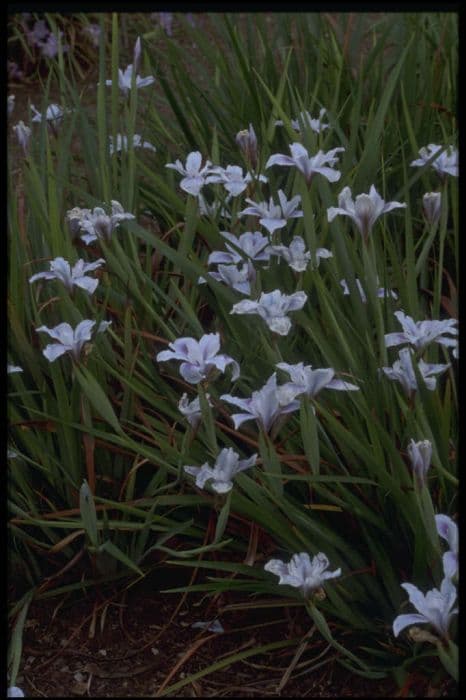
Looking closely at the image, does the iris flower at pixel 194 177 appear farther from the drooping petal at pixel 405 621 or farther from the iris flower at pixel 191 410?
the drooping petal at pixel 405 621

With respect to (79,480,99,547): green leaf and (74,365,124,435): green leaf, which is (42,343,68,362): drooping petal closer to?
(74,365,124,435): green leaf

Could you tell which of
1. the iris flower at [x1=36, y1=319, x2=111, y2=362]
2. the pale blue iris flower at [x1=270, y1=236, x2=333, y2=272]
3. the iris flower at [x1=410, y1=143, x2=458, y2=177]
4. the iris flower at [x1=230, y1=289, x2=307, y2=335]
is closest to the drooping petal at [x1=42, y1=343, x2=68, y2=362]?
the iris flower at [x1=36, y1=319, x2=111, y2=362]

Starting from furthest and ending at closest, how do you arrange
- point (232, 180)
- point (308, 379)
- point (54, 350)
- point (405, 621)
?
1. point (232, 180)
2. point (54, 350)
3. point (308, 379)
4. point (405, 621)

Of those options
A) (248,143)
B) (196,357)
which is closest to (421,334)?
(196,357)

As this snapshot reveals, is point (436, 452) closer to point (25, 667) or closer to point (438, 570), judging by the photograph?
point (438, 570)

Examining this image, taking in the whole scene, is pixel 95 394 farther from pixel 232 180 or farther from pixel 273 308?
pixel 232 180

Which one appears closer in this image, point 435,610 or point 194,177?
point 435,610

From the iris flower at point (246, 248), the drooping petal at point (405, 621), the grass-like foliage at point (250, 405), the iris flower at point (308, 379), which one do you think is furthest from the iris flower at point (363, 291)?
the drooping petal at point (405, 621)

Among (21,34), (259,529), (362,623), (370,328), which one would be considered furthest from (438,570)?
(21,34)
